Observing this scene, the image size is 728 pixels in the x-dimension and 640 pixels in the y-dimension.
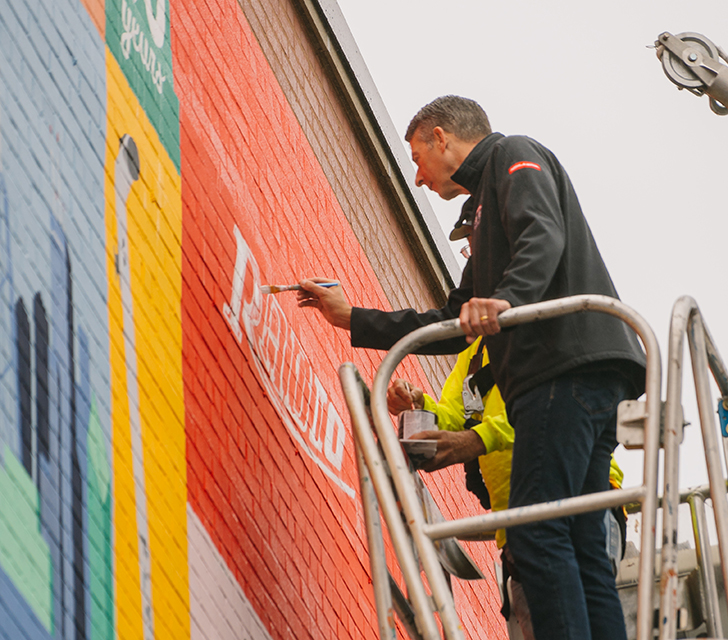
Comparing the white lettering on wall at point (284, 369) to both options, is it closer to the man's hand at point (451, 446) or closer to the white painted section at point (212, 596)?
the white painted section at point (212, 596)

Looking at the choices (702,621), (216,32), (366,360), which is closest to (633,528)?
(702,621)

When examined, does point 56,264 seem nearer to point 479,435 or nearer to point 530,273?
point 530,273

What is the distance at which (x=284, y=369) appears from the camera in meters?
5.91

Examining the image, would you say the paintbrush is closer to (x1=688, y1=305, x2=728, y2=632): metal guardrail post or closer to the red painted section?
the red painted section

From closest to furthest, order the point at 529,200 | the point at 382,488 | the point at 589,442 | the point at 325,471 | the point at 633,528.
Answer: the point at 382,488 < the point at 589,442 < the point at 529,200 < the point at 633,528 < the point at 325,471

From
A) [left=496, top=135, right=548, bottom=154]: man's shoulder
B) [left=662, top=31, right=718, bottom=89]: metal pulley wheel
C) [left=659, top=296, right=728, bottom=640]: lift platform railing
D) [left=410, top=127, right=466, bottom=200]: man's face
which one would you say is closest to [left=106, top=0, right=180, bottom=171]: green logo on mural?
[left=410, top=127, right=466, bottom=200]: man's face

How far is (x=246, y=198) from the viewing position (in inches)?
230

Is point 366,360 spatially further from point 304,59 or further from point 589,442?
point 589,442

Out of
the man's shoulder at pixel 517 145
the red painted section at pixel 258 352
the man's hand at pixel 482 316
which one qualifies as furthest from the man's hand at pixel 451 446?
→ the man's shoulder at pixel 517 145

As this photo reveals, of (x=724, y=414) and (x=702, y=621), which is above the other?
(x=724, y=414)

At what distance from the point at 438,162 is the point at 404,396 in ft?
3.77

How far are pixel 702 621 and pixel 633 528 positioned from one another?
1151 mm

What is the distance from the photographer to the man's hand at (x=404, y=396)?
5363 mm

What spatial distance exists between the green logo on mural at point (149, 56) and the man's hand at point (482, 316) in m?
1.81
